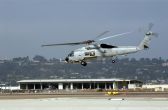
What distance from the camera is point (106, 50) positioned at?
11131cm

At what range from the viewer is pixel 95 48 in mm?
111312
